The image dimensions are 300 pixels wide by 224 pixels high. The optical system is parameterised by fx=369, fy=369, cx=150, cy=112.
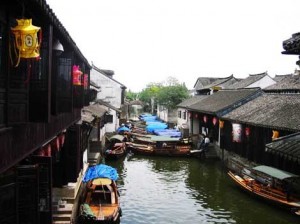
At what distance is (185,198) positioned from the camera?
20.3 m

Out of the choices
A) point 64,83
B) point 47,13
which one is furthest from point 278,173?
point 47,13

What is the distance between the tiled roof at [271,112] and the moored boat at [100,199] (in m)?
9.18

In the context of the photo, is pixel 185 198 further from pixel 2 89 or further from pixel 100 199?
pixel 2 89

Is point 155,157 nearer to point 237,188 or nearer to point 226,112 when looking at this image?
point 226,112

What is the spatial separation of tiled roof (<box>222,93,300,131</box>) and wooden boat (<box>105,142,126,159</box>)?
353 inches

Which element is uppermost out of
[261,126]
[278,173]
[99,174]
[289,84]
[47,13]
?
[289,84]

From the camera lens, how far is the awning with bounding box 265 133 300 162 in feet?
24.7

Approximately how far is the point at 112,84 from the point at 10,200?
4123 cm

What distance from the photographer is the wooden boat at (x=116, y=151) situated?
1176 inches

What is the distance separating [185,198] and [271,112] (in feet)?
25.5

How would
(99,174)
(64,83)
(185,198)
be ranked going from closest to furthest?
(64,83)
(99,174)
(185,198)

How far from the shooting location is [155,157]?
32.8 meters

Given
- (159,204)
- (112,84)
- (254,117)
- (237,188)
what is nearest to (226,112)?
(254,117)

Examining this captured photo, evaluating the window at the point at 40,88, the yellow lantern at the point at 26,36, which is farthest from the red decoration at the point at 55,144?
the yellow lantern at the point at 26,36
